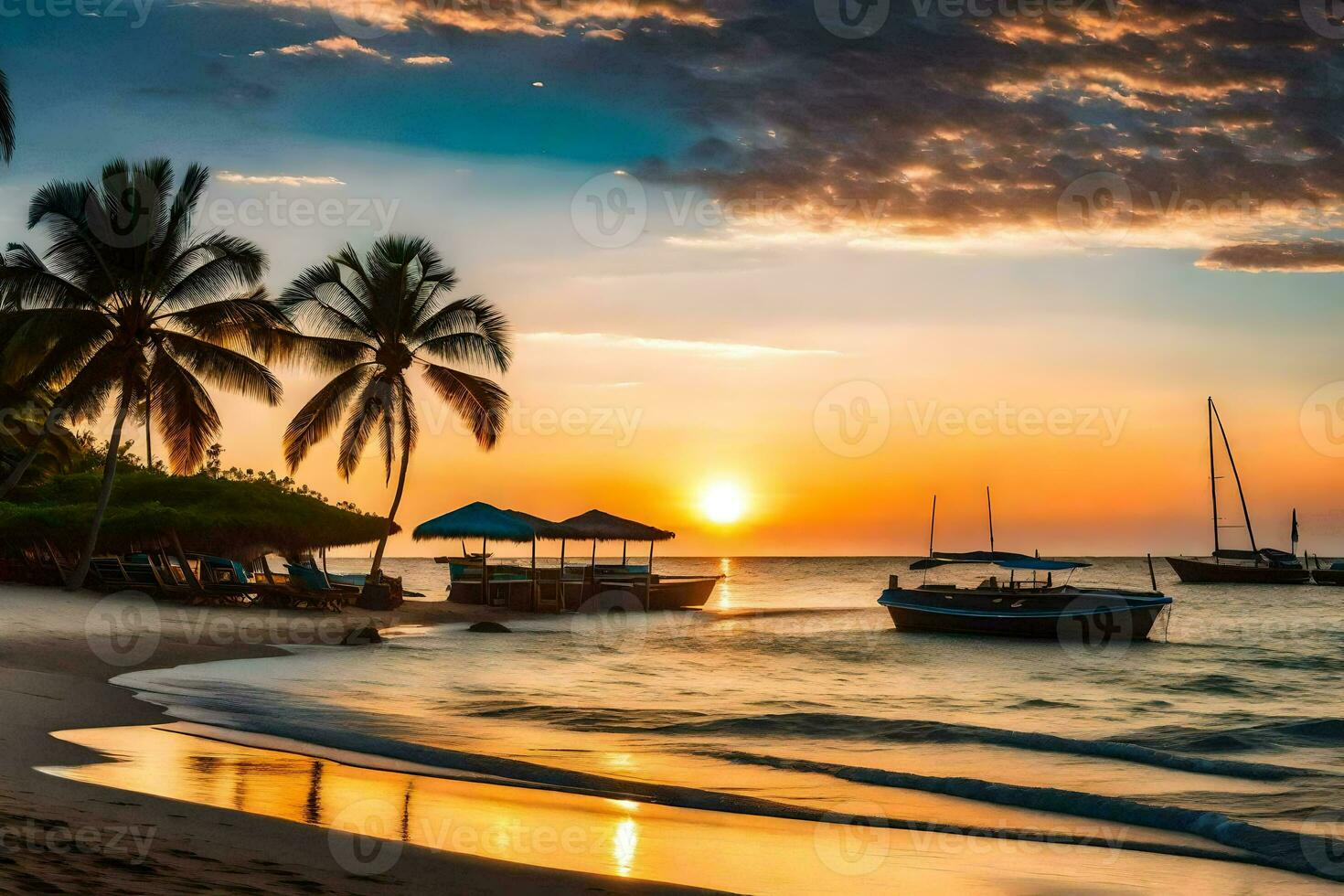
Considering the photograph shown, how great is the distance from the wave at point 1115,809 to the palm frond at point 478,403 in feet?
Answer: 77.5

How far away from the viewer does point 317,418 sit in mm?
34812

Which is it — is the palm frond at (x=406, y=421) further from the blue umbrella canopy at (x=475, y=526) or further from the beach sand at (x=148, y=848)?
the beach sand at (x=148, y=848)

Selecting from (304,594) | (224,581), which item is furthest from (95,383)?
(224,581)

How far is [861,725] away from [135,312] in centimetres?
2094

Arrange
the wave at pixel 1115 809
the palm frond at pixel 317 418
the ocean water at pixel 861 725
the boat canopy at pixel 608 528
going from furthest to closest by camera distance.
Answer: the boat canopy at pixel 608 528, the palm frond at pixel 317 418, the ocean water at pixel 861 725, the wave at pixel 1115 809

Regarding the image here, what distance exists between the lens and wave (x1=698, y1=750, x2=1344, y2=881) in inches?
358

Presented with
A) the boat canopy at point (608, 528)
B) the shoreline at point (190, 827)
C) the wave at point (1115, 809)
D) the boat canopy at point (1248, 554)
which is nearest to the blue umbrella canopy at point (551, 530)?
the boat canopy at point (608, 528)

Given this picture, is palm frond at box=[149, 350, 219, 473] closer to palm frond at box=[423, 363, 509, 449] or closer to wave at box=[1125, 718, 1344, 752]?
palm frond at box=[423, 363, 509, 449]

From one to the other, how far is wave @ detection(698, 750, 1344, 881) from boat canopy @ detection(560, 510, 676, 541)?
29953mm

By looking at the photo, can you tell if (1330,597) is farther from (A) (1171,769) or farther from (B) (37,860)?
(B) (37,860)

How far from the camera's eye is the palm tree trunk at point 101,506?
26.8m

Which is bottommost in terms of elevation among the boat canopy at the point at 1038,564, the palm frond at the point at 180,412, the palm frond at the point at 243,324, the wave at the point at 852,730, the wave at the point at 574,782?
the wave at the point at 852,730

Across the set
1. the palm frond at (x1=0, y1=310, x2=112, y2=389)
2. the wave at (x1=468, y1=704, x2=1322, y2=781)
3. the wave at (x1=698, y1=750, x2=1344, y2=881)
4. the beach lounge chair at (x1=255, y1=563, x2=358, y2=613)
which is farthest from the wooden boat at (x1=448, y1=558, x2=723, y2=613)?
the wave at (x1=698, y1=750, x2=1344, y2=881)

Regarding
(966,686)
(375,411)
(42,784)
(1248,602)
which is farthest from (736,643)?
(1248,602)
